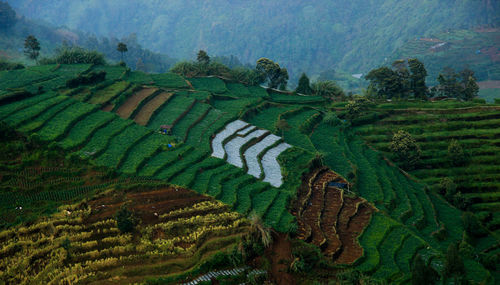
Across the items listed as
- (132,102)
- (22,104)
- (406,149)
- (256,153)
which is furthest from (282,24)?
(22,104)

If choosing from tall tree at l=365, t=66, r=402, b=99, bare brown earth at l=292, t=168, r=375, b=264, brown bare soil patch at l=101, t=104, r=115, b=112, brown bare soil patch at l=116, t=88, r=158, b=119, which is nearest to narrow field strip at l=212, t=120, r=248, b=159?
bare brown earth at l=292, t=168, r=375, b=264

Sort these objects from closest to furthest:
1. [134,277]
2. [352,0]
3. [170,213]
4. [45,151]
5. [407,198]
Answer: [134,277]
[170,213]
[45,151]
[407,198]
[352,0]

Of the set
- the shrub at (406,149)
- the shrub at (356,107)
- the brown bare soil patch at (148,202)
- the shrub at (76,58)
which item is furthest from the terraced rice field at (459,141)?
the shrub at (76,58)

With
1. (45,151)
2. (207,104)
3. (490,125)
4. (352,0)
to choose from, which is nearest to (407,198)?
(490,125)

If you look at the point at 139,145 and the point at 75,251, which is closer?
the point at 75,251

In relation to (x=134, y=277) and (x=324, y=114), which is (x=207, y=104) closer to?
(x=324, y=114)

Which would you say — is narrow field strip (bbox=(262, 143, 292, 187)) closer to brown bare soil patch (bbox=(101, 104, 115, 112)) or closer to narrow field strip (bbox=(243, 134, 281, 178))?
narrow field strip (bbox=(243, 134, 281, 178))

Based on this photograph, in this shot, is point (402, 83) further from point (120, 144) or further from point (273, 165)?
point (120, 144)
